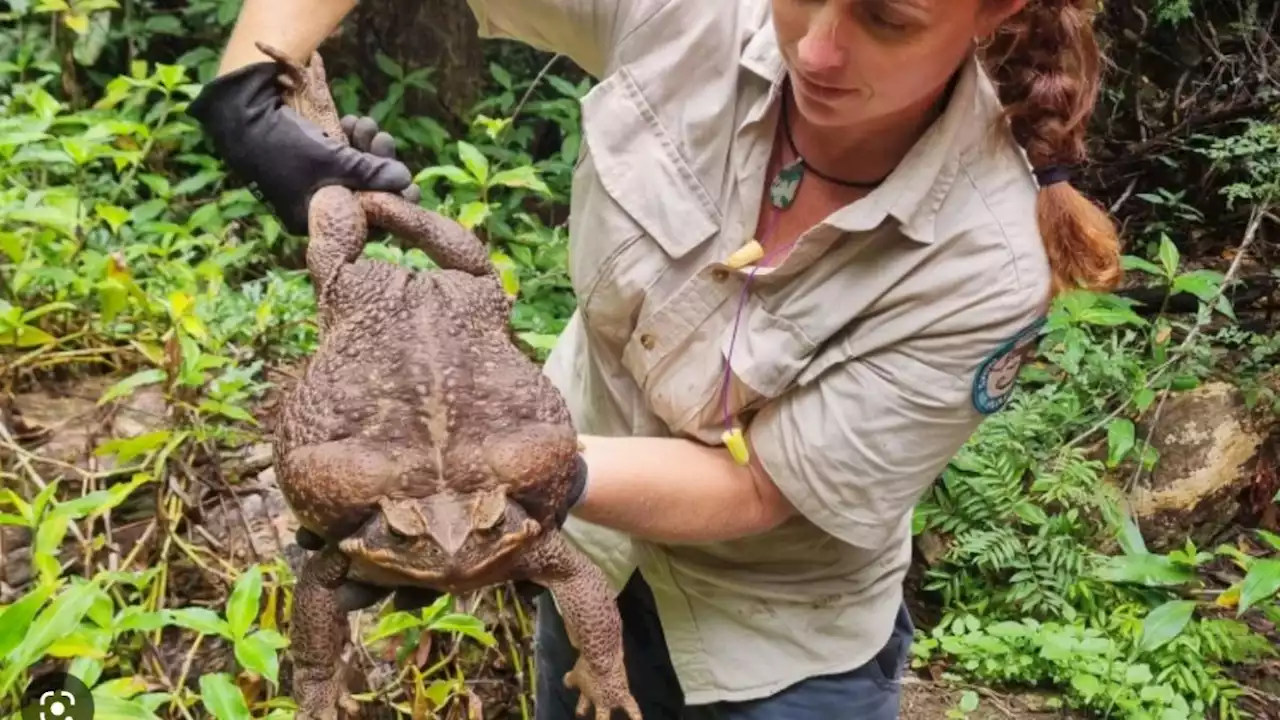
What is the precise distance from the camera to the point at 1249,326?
153 inches

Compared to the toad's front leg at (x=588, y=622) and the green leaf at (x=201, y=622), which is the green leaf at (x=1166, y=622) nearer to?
the toad's front leg at (x=588, y=622)

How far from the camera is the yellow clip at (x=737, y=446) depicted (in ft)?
5.39

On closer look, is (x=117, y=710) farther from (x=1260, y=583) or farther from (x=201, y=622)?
(x=1260, y=583)

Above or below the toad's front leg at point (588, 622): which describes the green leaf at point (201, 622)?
below

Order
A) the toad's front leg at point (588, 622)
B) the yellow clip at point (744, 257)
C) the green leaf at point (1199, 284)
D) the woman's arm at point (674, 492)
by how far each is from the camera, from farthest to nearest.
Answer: the green leaf at point (1199, 284) → the yellow clip at point (744, 257) → the woman's arm at point (674, 492) → the toad's front leg at point (588, 622)

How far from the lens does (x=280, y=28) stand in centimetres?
164

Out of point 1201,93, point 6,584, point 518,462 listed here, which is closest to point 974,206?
point 518,462

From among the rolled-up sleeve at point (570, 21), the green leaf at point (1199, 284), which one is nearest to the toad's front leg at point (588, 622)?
the rolled-up sleeve at point (570, 21)

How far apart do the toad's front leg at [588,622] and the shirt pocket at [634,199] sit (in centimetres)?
45

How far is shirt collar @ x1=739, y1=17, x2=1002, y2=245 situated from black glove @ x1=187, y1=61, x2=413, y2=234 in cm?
69

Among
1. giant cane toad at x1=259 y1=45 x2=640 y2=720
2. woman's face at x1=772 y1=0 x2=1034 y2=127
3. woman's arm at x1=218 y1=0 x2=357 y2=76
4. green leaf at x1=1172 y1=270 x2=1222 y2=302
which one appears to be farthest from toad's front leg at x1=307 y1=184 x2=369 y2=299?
green leaf at x1=1172 y1=270 x2=1222 y2=302

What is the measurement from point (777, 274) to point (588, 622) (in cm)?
57

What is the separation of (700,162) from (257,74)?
2.20 ft

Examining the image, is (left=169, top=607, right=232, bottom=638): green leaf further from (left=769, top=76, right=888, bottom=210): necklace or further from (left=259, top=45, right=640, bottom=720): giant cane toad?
(left=769, top=76, right=888, bottom=210): necklace
